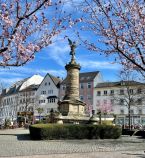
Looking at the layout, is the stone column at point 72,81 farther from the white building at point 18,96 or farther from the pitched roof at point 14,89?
the pitched roof at point 14,89

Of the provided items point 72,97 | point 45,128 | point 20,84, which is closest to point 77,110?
point 72,97

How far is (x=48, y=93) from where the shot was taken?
112062mm

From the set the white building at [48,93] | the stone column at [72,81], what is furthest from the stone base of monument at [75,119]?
the white building at [48,93]

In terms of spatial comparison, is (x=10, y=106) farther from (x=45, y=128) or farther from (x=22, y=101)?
(x=45, y=128)

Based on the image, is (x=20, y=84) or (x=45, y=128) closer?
(x=45, y=128)

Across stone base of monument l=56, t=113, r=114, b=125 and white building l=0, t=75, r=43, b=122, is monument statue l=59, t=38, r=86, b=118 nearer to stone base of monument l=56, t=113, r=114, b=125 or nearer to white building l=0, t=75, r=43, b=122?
stone base of monument l=56, t=113, r=114, b=125

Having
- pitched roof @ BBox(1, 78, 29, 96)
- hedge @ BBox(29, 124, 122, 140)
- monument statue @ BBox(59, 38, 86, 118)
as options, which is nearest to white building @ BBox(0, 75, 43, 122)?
pitched roof @ BBox(1, 78, 29, 96)

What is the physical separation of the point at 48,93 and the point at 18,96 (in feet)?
52.5

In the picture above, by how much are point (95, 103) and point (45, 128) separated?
7610cm

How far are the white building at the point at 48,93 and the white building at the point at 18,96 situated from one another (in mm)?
3330

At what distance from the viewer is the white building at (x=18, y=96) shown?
120 meters

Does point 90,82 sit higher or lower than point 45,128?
higher

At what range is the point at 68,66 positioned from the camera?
40.8 metres

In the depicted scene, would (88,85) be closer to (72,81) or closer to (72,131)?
(72,81)
